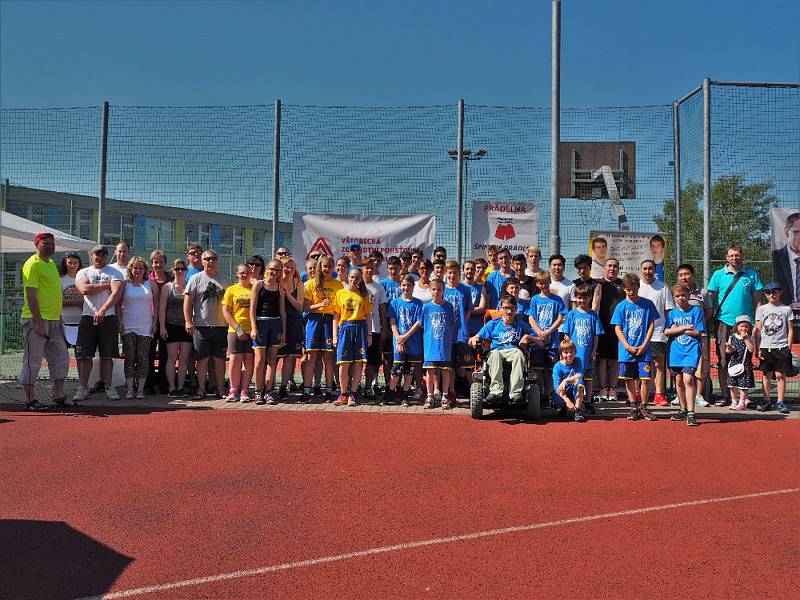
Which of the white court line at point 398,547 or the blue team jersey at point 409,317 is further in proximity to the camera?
the blue team jersey at point 409,317

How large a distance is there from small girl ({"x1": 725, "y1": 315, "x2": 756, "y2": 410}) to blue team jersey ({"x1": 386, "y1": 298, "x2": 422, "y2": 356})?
4.23 m

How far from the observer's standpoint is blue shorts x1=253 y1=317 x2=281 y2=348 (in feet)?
30.2

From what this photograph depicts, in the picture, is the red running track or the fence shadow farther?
the red running track

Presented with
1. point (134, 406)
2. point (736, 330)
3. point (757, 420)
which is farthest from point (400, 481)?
point (736, 330)

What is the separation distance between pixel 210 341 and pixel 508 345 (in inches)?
158

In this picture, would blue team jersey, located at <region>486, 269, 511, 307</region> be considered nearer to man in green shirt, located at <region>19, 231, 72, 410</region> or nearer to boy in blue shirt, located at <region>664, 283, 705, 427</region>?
boy in blue shirt, located at <region>664, 283, 705, 427</region>

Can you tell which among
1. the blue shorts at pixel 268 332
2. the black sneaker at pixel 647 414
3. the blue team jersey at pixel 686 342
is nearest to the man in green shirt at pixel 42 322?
the blue shorts at pixel 268 332

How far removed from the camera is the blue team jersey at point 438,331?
9.14 metres

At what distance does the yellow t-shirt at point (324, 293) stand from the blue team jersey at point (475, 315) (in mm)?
1764

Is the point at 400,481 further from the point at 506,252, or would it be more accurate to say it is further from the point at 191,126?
the point at 191,126

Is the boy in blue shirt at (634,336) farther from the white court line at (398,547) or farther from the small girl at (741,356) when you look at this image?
the white court line at (398,547)

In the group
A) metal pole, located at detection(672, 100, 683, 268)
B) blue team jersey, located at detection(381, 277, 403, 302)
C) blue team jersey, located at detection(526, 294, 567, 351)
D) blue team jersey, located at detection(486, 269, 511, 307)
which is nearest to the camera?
blue team jersey, located at detection(526, 294, 567, 351)

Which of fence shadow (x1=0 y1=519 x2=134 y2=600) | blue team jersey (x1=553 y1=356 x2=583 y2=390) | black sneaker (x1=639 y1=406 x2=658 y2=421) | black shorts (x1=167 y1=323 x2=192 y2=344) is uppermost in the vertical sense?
black shorts (x1=167 y1=323 x2=192 y2=344)

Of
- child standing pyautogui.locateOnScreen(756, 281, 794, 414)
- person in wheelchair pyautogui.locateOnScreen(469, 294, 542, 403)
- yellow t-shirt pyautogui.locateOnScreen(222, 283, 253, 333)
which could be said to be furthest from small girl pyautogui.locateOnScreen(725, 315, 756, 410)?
yellow t-shirt pyautogui.locateOnScreen(222, 283, 253, 333)
